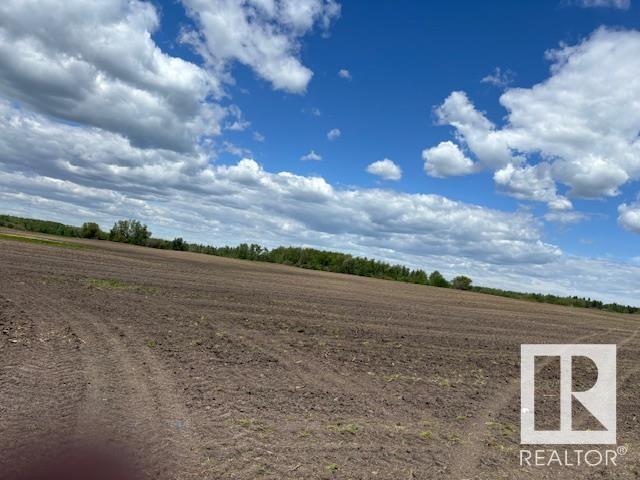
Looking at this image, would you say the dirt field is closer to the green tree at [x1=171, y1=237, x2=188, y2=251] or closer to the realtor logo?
the realtor logo

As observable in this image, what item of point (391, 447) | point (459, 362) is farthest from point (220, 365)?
point (459, 362)

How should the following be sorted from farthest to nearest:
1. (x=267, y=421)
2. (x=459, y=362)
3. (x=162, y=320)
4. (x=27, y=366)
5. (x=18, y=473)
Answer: (x=162, y=320)
(x=459, y=362)
(x=27, y=366)
(x=267, y=421)
(x=18, y=473)

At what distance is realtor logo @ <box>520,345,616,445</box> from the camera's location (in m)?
7.56

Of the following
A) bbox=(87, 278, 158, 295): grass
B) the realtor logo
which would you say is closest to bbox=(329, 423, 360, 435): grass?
the realtor logo

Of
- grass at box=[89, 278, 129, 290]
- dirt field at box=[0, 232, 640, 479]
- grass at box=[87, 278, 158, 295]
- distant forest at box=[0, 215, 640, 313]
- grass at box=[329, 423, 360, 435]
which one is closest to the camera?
dirt field at box=[0, 232, 640, 479]

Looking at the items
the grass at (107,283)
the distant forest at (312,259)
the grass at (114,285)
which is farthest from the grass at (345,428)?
the distant forest at (312,259)

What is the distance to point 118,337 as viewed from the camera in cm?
1128

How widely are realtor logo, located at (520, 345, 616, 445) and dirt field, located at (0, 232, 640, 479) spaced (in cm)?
24

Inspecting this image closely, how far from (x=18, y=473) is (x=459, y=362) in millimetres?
10860

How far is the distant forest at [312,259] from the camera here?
96.1 m

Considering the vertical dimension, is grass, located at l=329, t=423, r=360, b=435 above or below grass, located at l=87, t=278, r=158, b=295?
below

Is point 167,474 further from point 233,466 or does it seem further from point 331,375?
point 331,375

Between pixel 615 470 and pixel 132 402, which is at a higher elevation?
pixel 132 402

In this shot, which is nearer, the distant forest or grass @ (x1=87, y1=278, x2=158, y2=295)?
grass @ (x1=87, y1=278, x2=158, y2=295)
